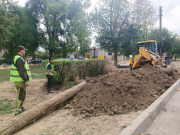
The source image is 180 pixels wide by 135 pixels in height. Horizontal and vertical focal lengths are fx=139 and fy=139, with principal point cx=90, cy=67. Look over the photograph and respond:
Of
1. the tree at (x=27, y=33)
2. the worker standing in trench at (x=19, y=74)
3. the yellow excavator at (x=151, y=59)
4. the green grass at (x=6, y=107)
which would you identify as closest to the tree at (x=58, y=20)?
the tree at (x=27, y=33)

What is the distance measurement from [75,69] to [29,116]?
4.63m

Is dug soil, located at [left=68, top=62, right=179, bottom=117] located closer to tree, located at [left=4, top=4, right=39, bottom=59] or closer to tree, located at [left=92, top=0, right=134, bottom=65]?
tree, located at [left=92, top=0, right=134, bottom=65]

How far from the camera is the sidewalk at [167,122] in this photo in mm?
2942

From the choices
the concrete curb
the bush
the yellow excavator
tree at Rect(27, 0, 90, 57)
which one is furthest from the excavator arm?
tree at Rect(27, 0, 90, 57)

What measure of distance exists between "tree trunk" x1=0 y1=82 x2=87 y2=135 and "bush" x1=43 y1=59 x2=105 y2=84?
86.1 inches

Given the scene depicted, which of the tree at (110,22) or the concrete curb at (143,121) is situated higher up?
the tree at (110,22)

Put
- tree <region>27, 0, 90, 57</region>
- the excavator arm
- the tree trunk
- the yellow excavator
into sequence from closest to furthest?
the tree trunk → the yellow excavator → the excavator arm → tree <region>27, 0, 90, 57</region>

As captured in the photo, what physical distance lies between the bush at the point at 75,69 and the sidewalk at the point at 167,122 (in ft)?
14.9

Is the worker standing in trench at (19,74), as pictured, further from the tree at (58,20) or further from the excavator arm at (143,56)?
the tree at (58,20)

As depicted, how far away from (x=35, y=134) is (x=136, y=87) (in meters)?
3.61

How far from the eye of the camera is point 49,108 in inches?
156

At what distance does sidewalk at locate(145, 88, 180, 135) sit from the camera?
2.94 metres

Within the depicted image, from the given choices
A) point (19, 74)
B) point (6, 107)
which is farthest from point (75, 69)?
point (19, 74)

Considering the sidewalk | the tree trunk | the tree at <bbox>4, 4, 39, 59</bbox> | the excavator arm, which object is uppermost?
the tree at <bbox>4, 4, 39, 59</bbox>
